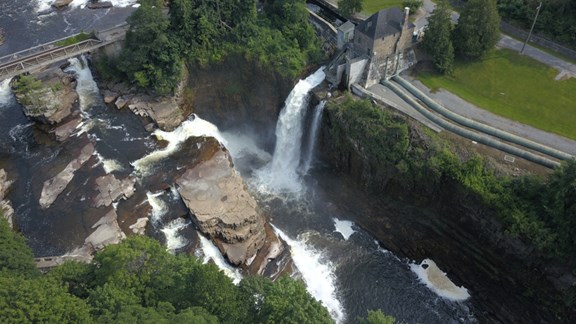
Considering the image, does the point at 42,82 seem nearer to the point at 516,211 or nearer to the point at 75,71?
the point at 75,71

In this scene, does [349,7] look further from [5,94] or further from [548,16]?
[5,94]

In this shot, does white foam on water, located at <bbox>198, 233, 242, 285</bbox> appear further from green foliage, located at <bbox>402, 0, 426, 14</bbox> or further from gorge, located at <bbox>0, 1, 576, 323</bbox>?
green foliage, located at <bbox>402, 0, 426, 14</bbox>

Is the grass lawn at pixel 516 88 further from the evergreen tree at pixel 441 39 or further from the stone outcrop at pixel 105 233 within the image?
the stone outcrop at pixel 105 233

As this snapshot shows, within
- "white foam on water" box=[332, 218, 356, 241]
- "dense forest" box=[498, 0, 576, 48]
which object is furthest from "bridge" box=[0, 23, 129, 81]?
"dense forest" box=[498, 0, 576, 48]

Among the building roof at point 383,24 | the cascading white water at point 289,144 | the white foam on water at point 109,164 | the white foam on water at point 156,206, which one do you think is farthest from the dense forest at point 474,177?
the white foam on water at point 109,164

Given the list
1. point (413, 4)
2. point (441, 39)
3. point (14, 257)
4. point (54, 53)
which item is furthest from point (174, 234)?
point (413, 4)

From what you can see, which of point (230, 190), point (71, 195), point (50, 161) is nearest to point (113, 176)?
point (71, 195)
